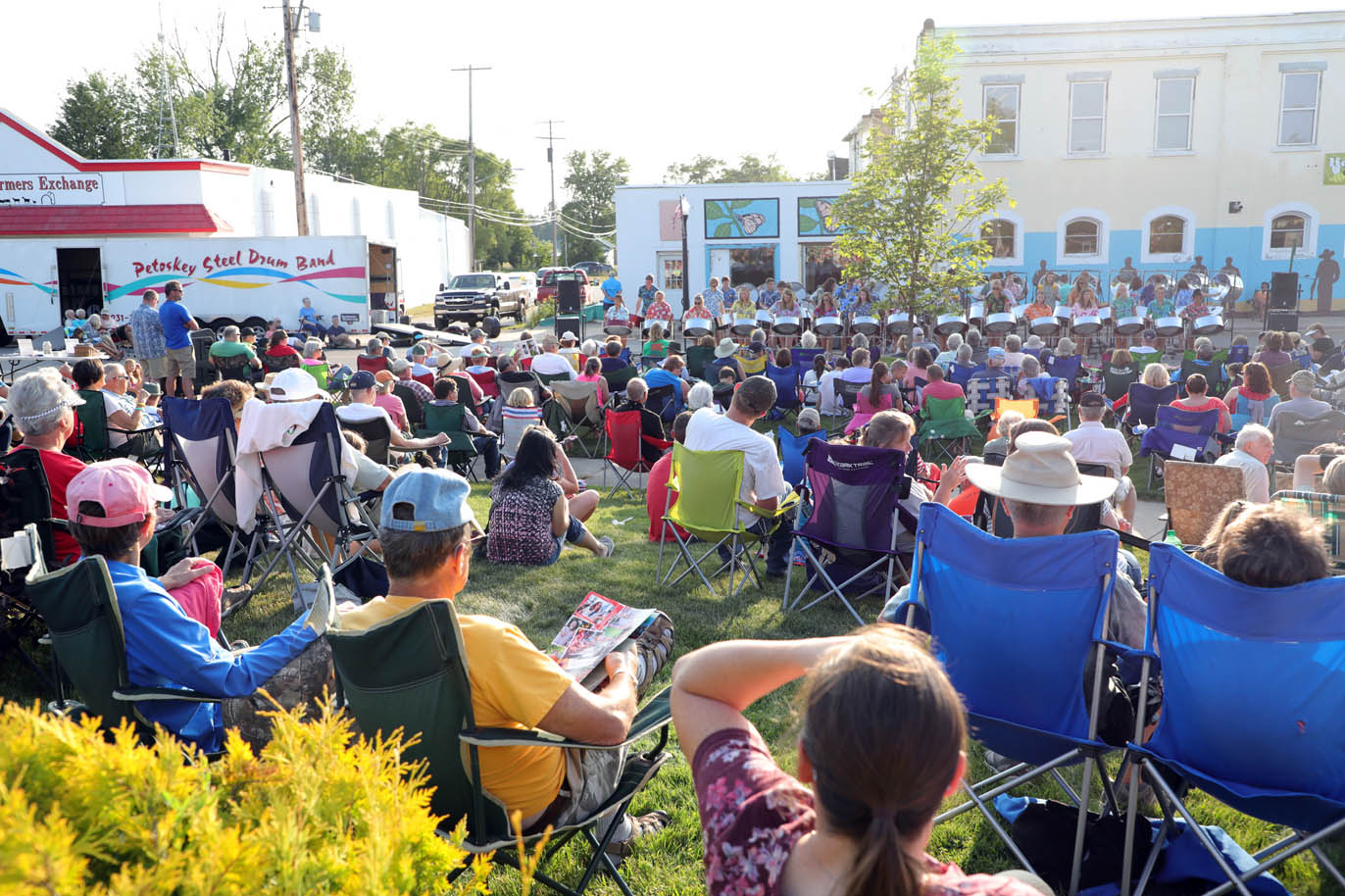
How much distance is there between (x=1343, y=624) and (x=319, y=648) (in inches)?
101

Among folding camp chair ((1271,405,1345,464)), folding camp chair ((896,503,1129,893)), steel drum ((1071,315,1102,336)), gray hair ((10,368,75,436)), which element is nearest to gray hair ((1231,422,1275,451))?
folding camp chair ((1271,405,1345,464))

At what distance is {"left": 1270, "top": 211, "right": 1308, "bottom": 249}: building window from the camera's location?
72.0 ft

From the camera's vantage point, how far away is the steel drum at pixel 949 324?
1620cm

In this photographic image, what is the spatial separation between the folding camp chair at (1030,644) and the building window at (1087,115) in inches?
869

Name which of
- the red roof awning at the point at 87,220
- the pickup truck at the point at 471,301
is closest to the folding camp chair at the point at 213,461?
the red roof awning at the point at 87,220

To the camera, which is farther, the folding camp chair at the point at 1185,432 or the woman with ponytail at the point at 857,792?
the folding camp chair at the point at 1185,432

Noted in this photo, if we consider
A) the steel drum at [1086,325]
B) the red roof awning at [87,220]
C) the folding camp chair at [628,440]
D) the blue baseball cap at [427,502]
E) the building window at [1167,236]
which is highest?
the red roof awning at [87,220]

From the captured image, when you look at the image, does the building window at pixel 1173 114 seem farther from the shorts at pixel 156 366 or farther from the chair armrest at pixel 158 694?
the chair armrest at pixel 158 694

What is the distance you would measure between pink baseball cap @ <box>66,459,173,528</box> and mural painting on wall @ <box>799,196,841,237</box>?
2370cm

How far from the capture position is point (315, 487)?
5.20m

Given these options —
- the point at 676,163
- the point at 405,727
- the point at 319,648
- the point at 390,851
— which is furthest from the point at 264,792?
the point at 676,163

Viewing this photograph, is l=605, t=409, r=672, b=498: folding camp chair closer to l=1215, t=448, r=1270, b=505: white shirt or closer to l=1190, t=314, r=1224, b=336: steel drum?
l=1215, t=448, r=1270, b=505: white shirt

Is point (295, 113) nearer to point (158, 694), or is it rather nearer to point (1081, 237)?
point (1081, 237)

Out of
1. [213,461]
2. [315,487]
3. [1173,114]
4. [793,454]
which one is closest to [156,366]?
[213,461]
